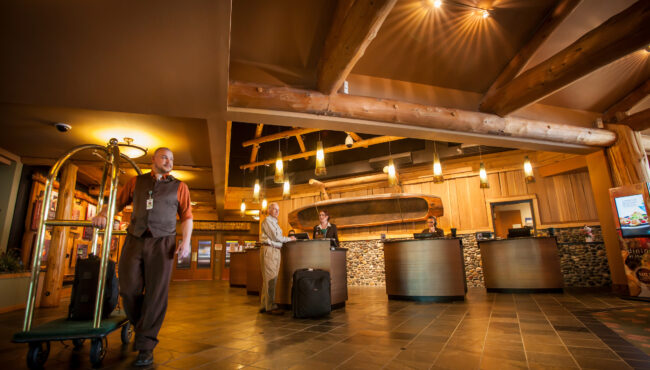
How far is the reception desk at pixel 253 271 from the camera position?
739 cm

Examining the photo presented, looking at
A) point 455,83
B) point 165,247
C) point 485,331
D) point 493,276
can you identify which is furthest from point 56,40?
point 493,276

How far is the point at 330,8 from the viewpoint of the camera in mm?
3666

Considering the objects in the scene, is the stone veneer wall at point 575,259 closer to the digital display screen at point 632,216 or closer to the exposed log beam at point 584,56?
the digital display screen at point 632,216

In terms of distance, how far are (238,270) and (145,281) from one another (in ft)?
25.6

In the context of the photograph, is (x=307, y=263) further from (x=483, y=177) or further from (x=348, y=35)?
(x=483, y=177)

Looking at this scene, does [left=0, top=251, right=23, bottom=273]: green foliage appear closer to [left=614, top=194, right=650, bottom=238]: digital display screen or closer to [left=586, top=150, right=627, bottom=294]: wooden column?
[left=614, top=194, right=650, bottom=238]: digital display screen

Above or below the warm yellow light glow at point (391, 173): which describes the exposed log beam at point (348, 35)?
above

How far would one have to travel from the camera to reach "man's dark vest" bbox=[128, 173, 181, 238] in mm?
2467

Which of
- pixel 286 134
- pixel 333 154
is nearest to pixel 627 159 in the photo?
pixel 286 134

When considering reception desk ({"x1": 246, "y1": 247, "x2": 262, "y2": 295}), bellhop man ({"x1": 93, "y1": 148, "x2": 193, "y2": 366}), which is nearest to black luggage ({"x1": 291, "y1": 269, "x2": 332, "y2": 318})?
bellhop man ({"x1": 93, "y1": 148, "x2": 193, "y2": 366})

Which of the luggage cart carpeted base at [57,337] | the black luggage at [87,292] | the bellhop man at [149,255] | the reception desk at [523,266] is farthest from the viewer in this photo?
the reception desk at [523,266]

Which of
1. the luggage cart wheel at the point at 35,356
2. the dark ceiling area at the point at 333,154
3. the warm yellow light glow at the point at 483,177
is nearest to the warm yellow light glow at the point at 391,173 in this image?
the warm yellow light glow at the point at 483,177

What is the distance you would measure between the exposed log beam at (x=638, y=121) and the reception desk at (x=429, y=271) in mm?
4200

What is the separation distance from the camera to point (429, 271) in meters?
5.57
